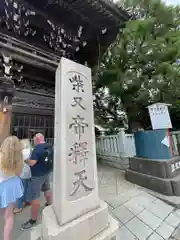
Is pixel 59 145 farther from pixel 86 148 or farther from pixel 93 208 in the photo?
pixel 93 208

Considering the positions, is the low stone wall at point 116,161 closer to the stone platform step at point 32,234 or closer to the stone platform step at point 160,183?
the stone platform step at point 160,183

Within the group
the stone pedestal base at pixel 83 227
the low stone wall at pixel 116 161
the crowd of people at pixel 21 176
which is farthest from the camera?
the low stone wall at pixel 116 161

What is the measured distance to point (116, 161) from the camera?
16.5 feet

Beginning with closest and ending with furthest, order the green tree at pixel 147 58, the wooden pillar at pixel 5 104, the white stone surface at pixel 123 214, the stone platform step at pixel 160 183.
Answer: the white stone surface at pixel 123 214, the stone platform step at pixel 160 183, the wooden pillar at pixel 5 104, the green tree at pixel 147 58

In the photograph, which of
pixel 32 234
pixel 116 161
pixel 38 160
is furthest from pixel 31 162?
pixel 116 161

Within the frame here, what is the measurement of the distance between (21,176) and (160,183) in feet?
9.43

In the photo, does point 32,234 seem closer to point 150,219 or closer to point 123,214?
point 123,214

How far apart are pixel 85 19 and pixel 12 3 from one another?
1.47 meters

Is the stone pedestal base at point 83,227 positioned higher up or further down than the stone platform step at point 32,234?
higher up

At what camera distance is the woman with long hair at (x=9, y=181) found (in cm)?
142

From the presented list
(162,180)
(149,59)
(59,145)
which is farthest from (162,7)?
(59,145)

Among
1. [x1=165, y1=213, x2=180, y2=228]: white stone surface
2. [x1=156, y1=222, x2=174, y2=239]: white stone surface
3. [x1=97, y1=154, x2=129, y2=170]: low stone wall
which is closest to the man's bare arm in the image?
[x1=156, y1=222, x2=174, y2=239]: white stone surface

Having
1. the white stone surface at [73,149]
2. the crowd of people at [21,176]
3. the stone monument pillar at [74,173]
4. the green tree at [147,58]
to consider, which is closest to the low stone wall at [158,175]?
the stone monument pillar at [74,173]

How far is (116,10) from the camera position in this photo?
272 centimetres
